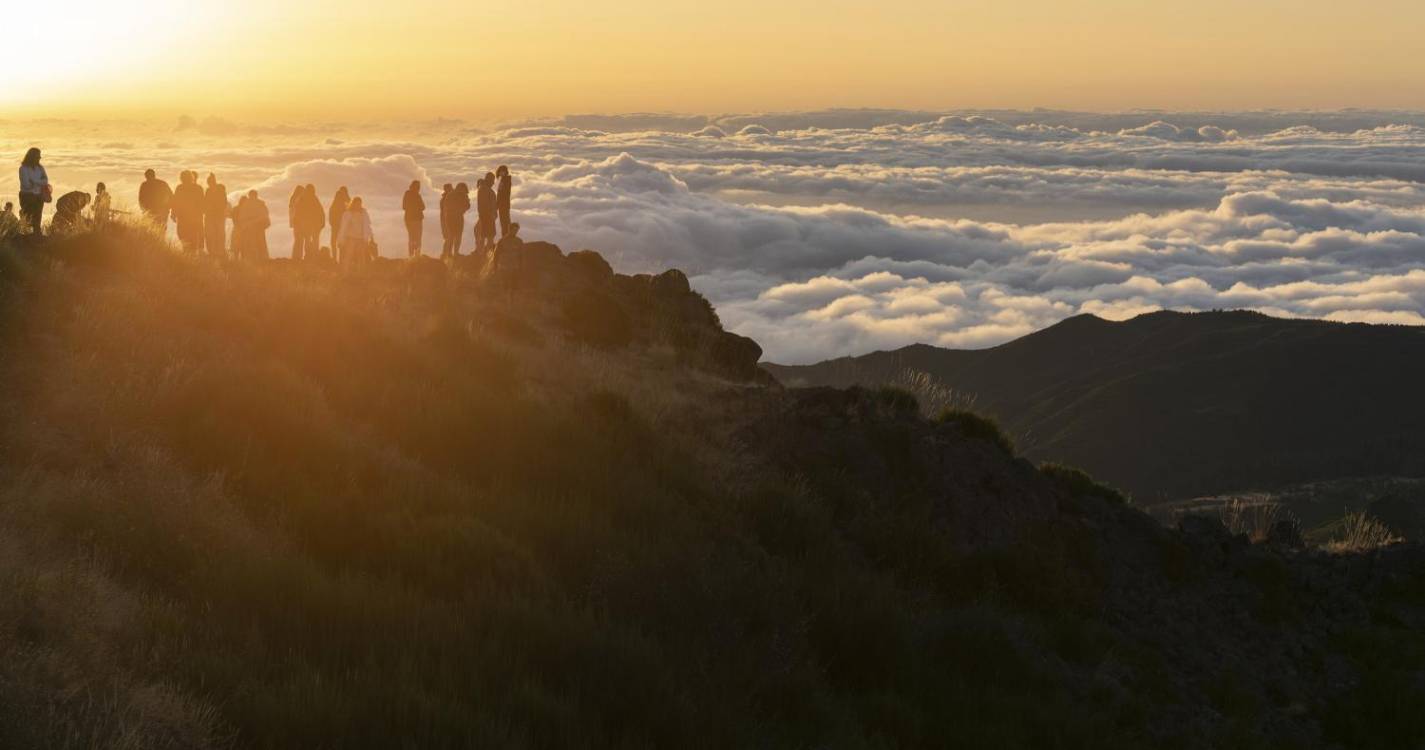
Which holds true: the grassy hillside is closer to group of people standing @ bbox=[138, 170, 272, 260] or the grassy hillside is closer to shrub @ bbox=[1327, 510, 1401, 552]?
shrub @ bbox=[1327, 510, 1401, 552]

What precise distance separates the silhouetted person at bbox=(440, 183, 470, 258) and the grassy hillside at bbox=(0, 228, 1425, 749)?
715cm

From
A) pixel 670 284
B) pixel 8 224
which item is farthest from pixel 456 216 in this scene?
pixel 8 224

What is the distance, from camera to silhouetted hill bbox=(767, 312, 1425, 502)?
114375 millimetres

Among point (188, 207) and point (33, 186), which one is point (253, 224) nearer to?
point (188, 207)

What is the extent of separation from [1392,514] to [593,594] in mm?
73205

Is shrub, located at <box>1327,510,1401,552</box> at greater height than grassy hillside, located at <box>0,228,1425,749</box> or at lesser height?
→ lesser

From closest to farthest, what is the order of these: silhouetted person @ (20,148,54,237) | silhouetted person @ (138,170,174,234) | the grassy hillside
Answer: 1. the grassy hillside
2. silhouetted person @ (20,148,54,237)
3. silhouetted person @ (138,170,174,234)

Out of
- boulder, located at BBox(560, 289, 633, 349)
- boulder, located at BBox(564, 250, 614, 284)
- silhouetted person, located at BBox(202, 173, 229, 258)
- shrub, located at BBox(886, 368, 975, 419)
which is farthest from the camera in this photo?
silhouetted person, located at BBox(202, 173, 229, 258)

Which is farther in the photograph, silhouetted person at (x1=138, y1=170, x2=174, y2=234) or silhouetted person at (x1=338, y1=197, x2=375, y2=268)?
silhouetted person at (x1=338, y1=197, x2=375, y2=268)

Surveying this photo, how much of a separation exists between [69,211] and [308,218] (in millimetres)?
7445

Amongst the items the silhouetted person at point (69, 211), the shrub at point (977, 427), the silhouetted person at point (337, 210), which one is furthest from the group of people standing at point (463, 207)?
the shrub at point (977, 427)

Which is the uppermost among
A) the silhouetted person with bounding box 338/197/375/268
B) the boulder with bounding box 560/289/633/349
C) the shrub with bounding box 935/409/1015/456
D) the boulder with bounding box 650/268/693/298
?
the silhouetted person with bounding box 338/197/375/268

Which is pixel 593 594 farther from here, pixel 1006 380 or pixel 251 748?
pixel 1006 380

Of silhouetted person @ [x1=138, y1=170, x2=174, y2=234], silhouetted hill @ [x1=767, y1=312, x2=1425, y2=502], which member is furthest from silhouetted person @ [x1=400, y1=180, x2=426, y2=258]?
silhouetted hill @ [x1=767, y1=312, x2=1425, y2=502]
